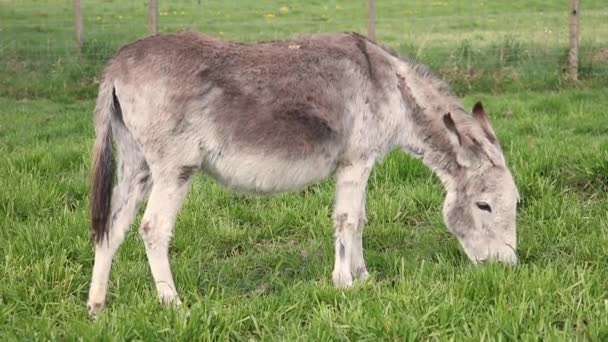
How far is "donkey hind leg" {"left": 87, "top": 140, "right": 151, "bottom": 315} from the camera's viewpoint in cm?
430

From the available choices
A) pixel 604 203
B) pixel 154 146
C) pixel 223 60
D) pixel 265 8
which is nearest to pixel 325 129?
pixel 223 60

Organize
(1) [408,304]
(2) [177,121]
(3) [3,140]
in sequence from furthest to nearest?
(3) [3,140]
(2) [177,121]
(1) [408,304]

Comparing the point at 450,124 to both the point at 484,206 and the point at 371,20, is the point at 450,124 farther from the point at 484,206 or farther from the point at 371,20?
the point at 371,20

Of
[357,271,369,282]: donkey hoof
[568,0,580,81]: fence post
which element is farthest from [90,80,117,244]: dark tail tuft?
[568,0,580,81]: fence post

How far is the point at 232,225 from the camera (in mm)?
5531

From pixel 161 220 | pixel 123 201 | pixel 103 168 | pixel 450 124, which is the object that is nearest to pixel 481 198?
pixel 450 124

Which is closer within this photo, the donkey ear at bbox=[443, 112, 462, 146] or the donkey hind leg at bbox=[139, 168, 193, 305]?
the donkey hind leg at bbox=[139, 168, 193, 305]

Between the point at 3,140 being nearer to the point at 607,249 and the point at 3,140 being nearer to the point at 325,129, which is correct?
the point at 325,129

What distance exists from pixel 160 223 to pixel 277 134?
2.86ft

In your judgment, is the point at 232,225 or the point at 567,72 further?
the point at 567,72

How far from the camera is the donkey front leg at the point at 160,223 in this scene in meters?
4.22

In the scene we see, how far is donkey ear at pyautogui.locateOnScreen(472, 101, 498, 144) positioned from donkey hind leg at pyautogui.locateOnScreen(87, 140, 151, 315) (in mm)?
2238

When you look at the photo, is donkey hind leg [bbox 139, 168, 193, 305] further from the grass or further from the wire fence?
the wire fence

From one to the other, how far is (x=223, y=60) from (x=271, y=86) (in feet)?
1.10
